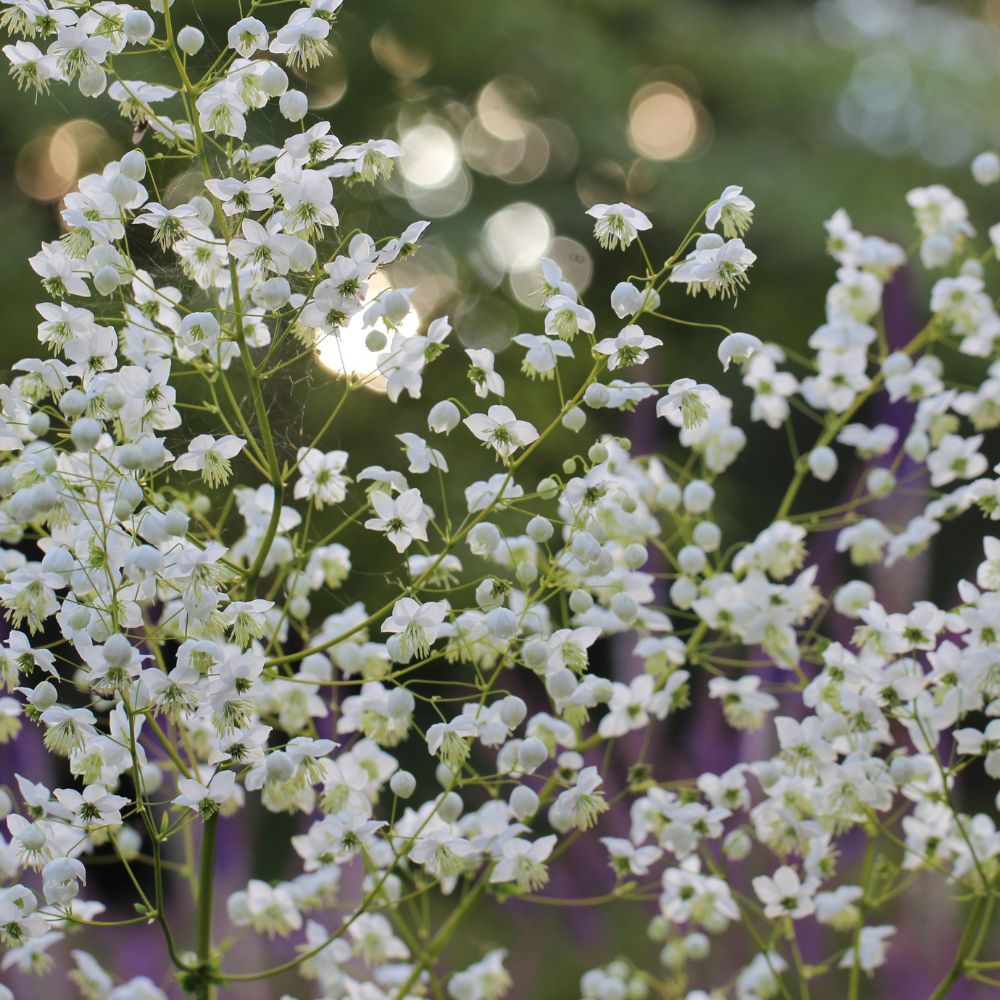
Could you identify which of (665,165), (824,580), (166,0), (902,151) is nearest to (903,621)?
(166,0)

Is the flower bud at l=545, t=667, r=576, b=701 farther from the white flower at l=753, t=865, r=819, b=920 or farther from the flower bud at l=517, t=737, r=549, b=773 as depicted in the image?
the white flower at l=753, t=865, r=819, b=920

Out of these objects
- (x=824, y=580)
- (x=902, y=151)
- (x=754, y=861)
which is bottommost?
(x=754, y=861)

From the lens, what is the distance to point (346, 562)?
0.89m

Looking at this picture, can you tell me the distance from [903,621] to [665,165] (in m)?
2.75

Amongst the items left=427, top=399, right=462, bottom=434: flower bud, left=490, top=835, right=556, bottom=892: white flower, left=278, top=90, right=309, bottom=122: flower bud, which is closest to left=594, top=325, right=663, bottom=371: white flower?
left=427, top=399, right=462, bottom=434: flower bud

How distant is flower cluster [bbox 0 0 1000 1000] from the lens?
0.65m

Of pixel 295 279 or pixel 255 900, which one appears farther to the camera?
pixel 255 900

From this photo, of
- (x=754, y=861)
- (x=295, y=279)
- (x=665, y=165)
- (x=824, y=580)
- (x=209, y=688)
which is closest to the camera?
(x=209, y=688)

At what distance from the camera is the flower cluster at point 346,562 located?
65cm

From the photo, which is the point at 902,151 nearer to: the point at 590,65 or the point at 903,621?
the point at 590,65

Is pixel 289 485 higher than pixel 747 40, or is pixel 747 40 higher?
pixel 289 485

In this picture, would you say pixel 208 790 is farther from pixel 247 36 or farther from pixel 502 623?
pixel 247 36

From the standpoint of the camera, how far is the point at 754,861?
80.2 inches

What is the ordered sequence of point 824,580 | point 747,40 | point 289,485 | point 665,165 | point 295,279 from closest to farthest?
1. point 295,279
2. point 289,485
3. point 824,580
4. point 665,165
5. point 747,40
